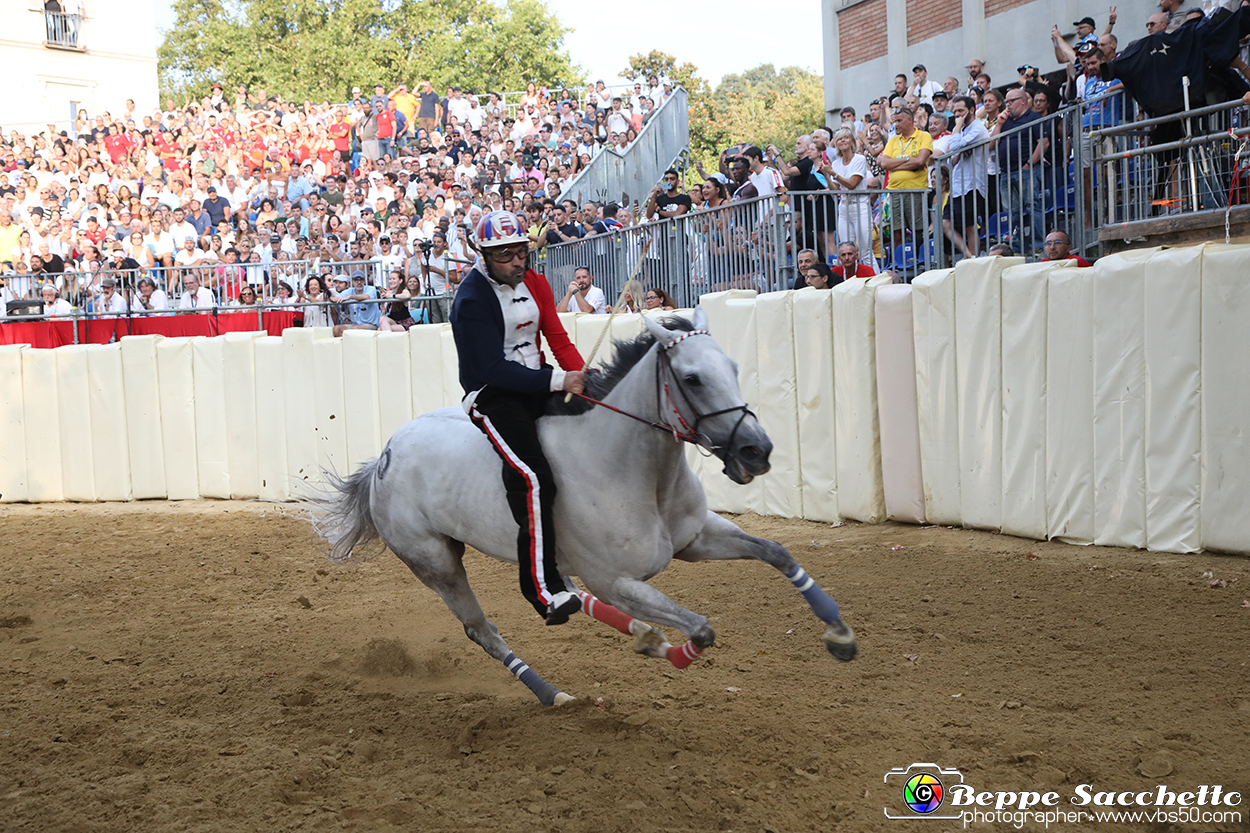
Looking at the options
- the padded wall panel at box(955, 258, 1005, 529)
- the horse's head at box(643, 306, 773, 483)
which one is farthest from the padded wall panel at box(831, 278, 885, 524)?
the horse's head at box(643, 306, 773, 483)

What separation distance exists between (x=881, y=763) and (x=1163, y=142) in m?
7.42

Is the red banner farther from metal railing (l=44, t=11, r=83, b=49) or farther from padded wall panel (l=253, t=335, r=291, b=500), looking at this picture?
metal railing (l=44, t=11, r=83, b=49)

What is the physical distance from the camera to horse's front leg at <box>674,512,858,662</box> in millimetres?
4816

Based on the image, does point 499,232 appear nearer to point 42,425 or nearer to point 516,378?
point 516,378

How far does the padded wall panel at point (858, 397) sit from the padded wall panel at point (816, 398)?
3.5 inches

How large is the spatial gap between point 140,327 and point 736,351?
1148 centimetres

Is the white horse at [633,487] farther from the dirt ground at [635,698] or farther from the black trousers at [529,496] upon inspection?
the dirt ground at [635,698]

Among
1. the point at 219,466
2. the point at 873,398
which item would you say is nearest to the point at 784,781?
the point at 873,398

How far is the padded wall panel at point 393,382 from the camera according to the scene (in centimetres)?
1262

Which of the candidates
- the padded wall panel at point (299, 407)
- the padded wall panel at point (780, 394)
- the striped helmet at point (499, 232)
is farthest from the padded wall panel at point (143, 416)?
the striped helmet at point (499, 232)

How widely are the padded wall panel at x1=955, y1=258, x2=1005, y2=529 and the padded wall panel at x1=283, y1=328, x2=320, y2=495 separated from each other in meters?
8.00

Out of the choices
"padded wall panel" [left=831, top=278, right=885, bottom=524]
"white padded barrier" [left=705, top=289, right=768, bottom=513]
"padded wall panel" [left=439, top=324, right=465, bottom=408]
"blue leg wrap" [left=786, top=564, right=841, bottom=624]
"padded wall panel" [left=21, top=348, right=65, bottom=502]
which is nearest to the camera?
"blue leg wrap" [left=786, top=564, right=841, bottom=624]

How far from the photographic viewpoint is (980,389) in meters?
8.80

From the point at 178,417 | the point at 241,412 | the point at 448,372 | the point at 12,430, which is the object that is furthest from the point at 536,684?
the point at 12,430
